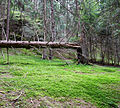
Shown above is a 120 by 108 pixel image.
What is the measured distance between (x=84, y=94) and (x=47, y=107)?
3.16 feet

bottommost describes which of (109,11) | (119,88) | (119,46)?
(119,88)

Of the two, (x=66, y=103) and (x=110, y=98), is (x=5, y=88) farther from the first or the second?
(x=110, y=98)

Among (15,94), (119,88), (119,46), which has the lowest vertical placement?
(119,88)

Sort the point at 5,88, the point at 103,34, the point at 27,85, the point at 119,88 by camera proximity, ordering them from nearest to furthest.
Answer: the point at 5,88
the point at 27,85
the point at 119,88
the point at 103,34

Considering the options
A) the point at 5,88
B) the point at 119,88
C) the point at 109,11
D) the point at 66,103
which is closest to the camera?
the point at 66,103

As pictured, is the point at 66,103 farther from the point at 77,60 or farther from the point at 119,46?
the point at 119,46

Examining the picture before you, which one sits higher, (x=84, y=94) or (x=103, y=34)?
(x=103, y=34)

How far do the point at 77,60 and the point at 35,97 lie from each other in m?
6.23

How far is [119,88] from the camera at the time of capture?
298cm

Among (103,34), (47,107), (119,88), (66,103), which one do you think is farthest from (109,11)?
(103,34)

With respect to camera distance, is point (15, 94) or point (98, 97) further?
point (98, 97)

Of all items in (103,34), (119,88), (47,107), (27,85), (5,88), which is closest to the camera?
(47,107)

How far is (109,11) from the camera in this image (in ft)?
13.4

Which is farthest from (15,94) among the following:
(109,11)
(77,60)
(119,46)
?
(119,46)
